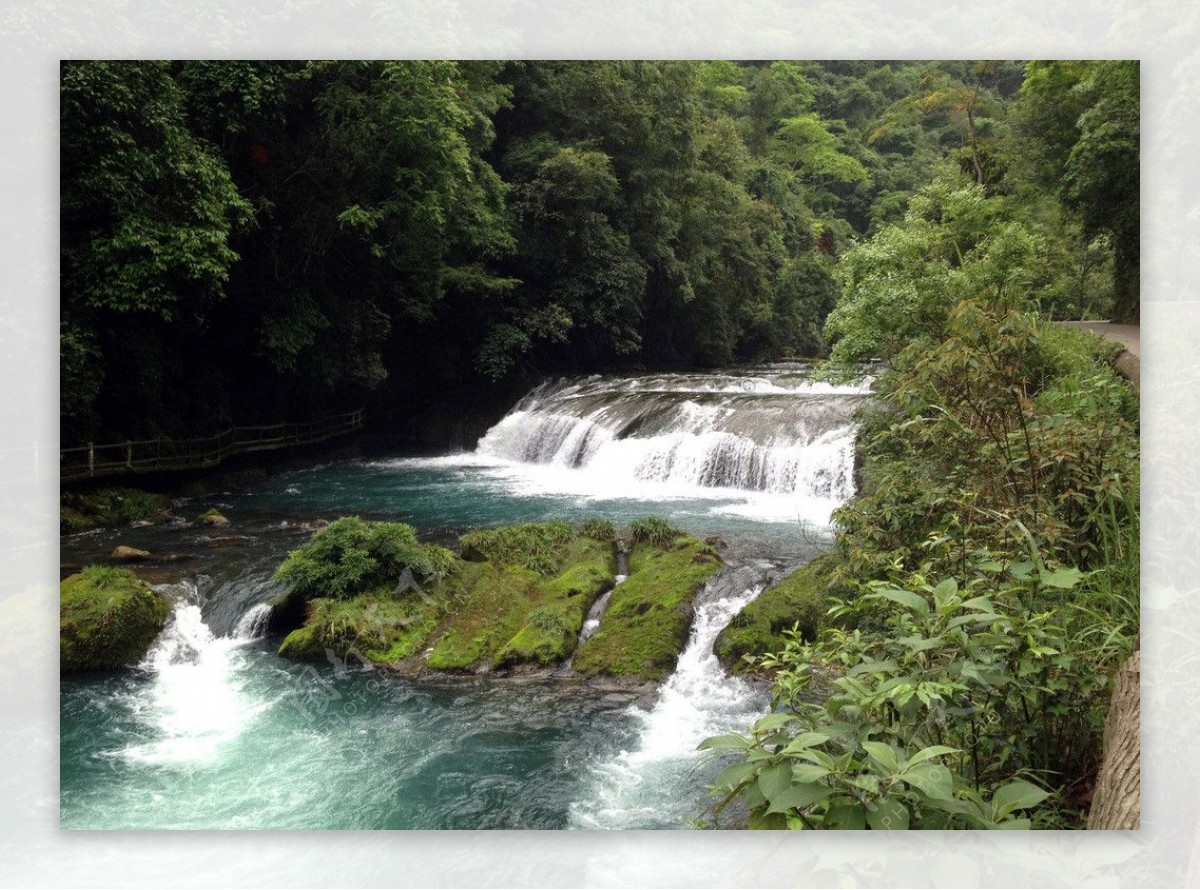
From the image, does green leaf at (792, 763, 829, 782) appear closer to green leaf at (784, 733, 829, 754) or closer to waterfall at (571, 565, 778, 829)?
green leaf at (784, 733, 829, 754)

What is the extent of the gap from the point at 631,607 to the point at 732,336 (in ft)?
18.4

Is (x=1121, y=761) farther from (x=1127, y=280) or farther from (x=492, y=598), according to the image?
(x=492, y=598)

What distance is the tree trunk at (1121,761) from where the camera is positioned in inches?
88.7

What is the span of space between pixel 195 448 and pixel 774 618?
3.63m

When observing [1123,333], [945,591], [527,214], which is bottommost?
[945,591]

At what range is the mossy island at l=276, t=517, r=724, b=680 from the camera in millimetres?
4320

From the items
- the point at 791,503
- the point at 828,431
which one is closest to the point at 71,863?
the point at 791,503

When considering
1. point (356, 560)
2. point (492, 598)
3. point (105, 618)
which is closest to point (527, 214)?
point (356, 560)

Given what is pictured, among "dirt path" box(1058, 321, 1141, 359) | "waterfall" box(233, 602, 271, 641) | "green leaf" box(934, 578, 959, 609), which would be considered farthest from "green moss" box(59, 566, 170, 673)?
"dirt path" box(1058, 321, 1141, 359)

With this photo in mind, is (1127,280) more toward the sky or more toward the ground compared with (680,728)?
more toward the sky

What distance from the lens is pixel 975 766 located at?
224 centimetres

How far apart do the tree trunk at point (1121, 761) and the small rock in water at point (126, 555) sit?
4.14 meters

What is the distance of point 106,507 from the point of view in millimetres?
4285

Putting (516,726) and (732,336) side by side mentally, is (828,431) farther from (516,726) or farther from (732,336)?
(516,726)
